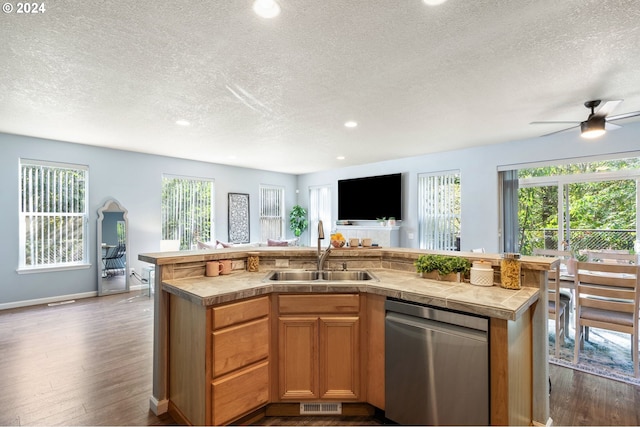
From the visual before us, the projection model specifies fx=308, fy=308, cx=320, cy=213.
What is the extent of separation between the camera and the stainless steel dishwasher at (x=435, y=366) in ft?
5.46

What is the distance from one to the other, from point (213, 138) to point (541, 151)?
5.39 metres

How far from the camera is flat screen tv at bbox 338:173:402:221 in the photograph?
699 cm

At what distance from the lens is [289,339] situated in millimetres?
2143

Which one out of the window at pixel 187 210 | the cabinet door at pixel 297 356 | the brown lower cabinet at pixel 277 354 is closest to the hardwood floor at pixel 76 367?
the brown lower cabinet at pixel 277 354

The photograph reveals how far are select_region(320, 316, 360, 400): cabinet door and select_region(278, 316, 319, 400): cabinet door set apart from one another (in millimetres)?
62

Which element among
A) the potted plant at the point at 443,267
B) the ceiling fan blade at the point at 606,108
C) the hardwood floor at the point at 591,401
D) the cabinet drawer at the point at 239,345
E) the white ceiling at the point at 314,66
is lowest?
the hardwood floor at the point at 591,401

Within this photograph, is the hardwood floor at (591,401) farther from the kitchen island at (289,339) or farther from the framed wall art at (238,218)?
the framed wall art at (238,218)

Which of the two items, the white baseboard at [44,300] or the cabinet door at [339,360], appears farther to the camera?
the white baseboard at [44,300]

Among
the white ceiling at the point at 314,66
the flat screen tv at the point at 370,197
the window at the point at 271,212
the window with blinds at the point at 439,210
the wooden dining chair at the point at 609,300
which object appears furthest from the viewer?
the window at the point at 271,212

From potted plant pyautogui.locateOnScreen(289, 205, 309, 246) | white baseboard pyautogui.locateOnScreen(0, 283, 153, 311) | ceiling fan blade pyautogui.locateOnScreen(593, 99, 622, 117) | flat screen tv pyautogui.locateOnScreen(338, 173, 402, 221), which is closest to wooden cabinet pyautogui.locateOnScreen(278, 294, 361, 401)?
ceiling fan blade pyautogui.locateOnScreen(593, 99, 622, 117)

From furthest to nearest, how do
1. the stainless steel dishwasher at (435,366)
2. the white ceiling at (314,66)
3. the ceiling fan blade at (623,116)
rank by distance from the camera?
the ceiling fan blade at (623,116) < the white ceiling at (314,66) < the stainless steel dishwasher at (435,366)

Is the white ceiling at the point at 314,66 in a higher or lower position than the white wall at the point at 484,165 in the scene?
higher

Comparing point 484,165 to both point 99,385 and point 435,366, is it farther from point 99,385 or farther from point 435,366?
point 99,385

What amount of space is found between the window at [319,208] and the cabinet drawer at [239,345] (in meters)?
6.47
